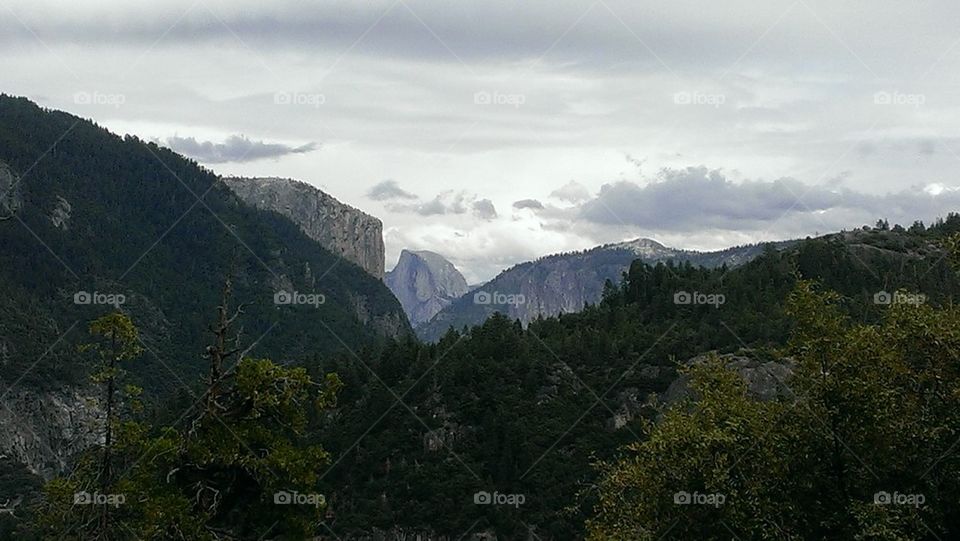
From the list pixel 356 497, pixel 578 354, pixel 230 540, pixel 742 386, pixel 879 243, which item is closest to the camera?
pixel 230 540

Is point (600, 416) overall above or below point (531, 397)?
below

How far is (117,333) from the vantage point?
64.4 ft

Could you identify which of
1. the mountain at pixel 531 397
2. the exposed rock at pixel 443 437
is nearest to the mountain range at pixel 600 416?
the exposed rock at pixel 443 437

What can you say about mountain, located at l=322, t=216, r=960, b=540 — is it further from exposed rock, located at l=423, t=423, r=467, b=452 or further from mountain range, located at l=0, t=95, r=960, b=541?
mountain range, located at l=0, t=95, r=960, b=541

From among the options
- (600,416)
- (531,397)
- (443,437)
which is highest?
(531,397)

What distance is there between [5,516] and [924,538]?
118 meters

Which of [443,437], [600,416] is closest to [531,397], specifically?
[600,416]

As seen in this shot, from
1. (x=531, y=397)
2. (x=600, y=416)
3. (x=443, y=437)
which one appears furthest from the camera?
(x=531, y=397)

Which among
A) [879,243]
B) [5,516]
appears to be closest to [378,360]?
[5,516]

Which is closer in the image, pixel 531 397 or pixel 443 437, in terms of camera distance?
pixel 443 437

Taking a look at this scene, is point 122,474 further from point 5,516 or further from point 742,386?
point 5,516

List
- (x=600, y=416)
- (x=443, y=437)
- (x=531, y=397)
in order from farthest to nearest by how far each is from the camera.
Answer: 1. (x=531, y=397)
2. (x=600, y=416)
3. (x=443, y=437)

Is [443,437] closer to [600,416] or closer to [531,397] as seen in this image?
[531,397]

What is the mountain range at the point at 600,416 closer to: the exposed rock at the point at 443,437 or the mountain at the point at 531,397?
the exposed rock at the point at 443,437
